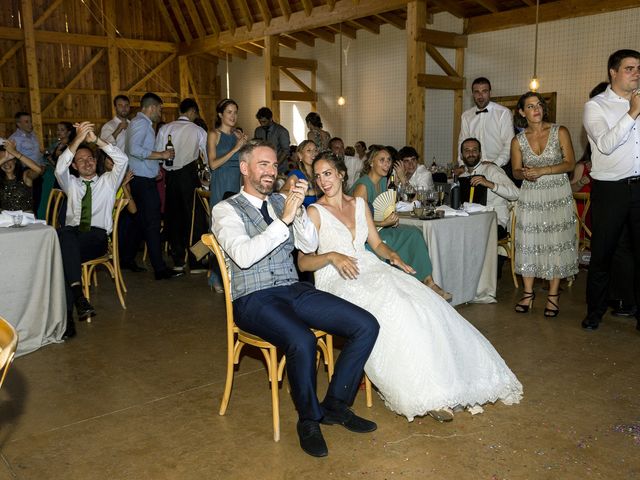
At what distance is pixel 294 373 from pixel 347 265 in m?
0.53

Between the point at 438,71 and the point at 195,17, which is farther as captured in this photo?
the point at 195,17

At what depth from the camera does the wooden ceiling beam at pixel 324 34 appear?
11.1 metres

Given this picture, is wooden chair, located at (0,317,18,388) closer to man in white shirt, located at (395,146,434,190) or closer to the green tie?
the green tie

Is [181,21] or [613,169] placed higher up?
[181,21]

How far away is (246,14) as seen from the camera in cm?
1062

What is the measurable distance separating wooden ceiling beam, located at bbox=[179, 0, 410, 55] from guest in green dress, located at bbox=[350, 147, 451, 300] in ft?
15.2

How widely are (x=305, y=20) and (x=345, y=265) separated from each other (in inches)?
313

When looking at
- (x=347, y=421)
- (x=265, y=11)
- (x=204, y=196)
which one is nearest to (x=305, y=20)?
(x=265, y=11)

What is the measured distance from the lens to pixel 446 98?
939 centimetres

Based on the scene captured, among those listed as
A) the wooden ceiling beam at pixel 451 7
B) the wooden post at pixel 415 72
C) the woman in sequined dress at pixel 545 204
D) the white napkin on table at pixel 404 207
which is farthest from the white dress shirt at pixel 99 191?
the wooden ceiling beam at pixel 451 7

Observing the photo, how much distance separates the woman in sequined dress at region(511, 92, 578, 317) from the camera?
13.3 ft

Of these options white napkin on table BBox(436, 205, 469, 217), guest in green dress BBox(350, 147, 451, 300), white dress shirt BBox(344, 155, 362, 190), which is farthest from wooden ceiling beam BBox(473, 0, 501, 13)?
guest in green dress BBox(350, 147, 451, 300)

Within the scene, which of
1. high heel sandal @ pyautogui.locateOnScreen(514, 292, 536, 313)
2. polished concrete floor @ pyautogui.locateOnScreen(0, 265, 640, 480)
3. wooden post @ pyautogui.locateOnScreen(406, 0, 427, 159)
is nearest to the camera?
polished concrete floor @ pyautogui.locateOnScreen(0, 265, 640, 480)

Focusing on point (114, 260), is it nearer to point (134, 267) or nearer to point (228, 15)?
point (134, 267)
